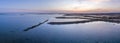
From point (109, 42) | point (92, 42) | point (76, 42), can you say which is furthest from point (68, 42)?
point (109, 42)

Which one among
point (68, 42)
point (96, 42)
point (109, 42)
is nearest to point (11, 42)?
point (68, 42)

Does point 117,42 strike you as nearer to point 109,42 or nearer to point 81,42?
point 109,42

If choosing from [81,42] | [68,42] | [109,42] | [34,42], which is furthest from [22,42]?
[109,42]

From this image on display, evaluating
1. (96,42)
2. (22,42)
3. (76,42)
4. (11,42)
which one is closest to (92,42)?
(96,42)

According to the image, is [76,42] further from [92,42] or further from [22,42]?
[22,42]

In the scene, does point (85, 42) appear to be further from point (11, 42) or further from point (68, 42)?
point (11, 42)

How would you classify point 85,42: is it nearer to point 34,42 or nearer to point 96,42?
point 96,42
